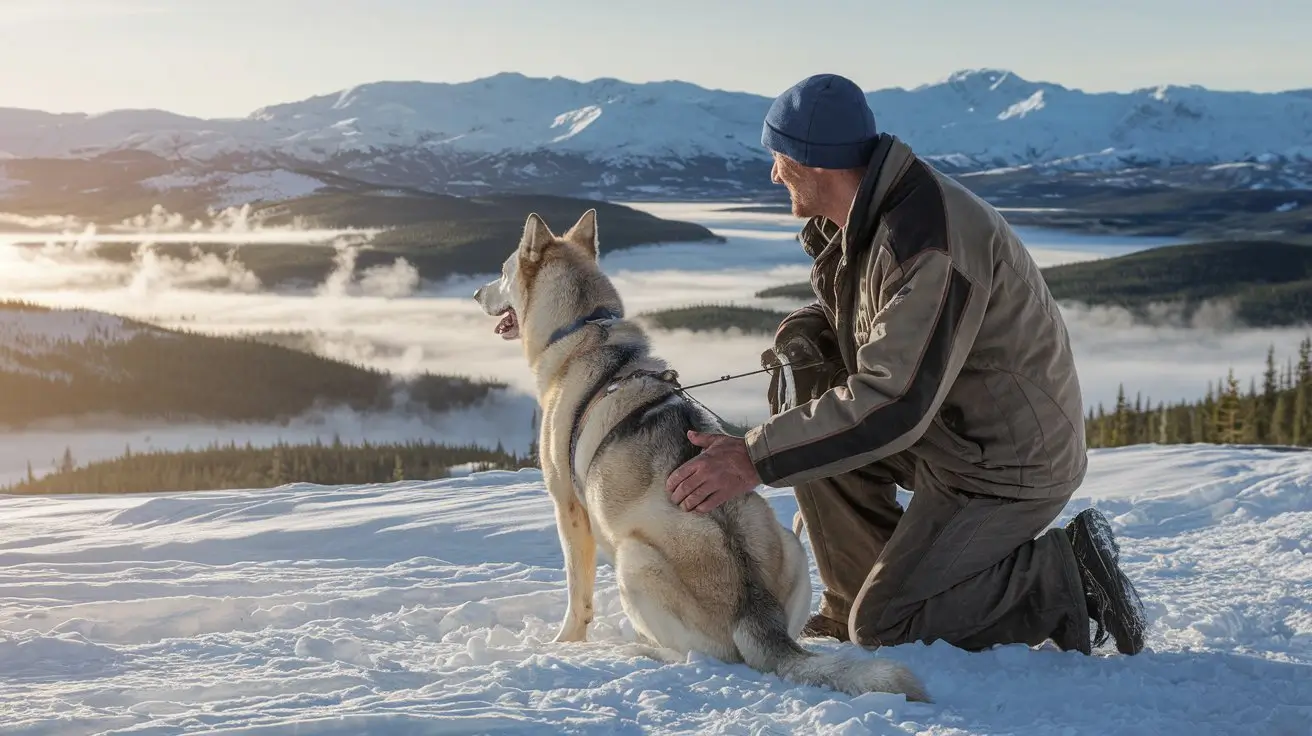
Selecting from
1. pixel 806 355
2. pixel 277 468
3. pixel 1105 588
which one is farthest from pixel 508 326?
pixel 277 468

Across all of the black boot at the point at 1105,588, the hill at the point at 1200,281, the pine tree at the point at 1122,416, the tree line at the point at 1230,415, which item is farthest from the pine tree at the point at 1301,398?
the hill at the point at 1200,281

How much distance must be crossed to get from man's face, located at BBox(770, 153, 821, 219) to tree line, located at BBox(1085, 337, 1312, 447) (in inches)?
1109

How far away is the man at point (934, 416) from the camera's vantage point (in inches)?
180

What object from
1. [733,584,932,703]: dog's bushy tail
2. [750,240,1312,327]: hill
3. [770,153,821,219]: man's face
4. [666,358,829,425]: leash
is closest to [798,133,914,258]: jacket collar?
[770,153,821,219]: man's face

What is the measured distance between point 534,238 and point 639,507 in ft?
6.30

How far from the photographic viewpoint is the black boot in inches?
Result: 204

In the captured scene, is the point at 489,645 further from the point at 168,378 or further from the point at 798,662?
the point at 168,378

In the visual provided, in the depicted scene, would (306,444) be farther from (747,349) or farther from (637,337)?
(637,337)

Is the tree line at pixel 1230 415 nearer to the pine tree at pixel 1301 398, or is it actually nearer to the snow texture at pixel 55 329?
the pine tree at pixel 1301 398

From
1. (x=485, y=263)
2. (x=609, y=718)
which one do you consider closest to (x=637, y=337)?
(x=609, y=718)

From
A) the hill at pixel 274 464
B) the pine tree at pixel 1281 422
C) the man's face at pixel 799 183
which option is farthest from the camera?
the hill at pixel 274 464

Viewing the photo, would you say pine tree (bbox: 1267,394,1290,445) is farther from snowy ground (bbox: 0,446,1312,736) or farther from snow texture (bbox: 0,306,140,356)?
snow texture (bbox: 0,306,140,356)

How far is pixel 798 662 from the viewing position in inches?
180

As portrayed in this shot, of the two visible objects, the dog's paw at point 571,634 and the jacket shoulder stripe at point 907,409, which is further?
the dog's paw at point 571,634
